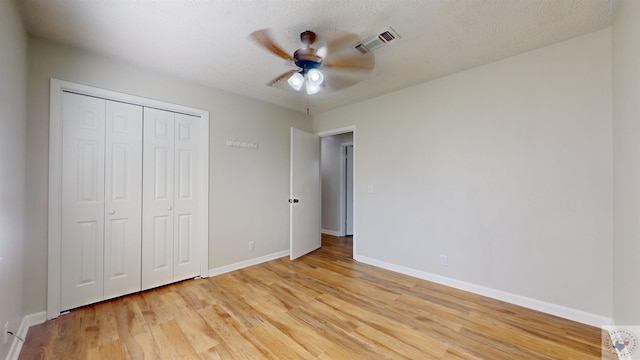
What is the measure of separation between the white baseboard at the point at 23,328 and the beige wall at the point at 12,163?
2.6 inches

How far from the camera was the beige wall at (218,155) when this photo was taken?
201 cm

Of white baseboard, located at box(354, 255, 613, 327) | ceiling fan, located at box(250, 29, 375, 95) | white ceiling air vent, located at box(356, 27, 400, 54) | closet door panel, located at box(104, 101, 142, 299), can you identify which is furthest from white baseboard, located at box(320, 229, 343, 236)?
white ceiling air vent, located at box(356, 27, 400, 54)

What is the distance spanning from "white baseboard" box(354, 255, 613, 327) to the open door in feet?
4.49

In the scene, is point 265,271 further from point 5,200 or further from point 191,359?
point 5,200

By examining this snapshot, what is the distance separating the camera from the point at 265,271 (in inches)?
126

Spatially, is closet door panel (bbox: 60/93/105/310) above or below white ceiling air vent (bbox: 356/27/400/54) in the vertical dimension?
below

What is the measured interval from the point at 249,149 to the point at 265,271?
5.58 feet

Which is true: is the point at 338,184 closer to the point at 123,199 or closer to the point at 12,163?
the point at 123,199

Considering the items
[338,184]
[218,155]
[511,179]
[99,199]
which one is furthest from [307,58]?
[338,184]

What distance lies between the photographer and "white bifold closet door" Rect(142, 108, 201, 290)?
103 inches

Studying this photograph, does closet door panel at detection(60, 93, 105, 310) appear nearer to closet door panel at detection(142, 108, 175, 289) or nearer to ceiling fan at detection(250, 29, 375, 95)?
closet door panel at detection(142, 108, 175, 289)

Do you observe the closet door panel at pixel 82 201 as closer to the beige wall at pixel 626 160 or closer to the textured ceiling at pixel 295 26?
the textured ceiling at pixel 295 26

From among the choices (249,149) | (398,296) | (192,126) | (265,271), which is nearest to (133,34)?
(192,126)

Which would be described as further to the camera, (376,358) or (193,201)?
(193,201)
